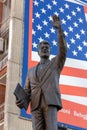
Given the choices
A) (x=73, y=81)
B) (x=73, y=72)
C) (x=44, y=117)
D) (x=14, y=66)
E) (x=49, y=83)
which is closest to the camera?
(x=44, y=117)

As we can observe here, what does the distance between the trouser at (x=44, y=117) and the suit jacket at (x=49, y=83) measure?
59 millimetres

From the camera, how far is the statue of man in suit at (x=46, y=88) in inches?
266

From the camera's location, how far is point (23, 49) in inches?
944

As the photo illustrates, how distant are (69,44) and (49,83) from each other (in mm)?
17232

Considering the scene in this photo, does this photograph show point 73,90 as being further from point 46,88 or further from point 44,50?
point 46,88

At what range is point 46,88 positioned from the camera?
6.89 m

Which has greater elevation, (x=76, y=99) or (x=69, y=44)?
Answer: (x=69, y=44)

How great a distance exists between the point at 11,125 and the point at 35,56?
318cm

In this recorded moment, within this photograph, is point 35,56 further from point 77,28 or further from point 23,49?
point 77,28

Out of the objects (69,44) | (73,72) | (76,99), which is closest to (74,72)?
(73,72)

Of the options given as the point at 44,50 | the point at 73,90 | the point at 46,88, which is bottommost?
the point at 73,90

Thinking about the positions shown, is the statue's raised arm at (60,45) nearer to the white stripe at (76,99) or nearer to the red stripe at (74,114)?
the red stripe at (74,114)

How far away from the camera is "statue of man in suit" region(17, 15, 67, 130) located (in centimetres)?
675

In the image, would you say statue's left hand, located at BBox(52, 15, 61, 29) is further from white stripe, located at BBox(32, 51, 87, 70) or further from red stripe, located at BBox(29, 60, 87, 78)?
white stripe, located at BBox(32, 51, 87, 70)
